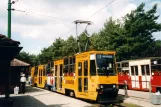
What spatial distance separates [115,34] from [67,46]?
1924cm

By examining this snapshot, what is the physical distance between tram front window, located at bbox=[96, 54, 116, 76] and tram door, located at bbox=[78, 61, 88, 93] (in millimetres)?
1135

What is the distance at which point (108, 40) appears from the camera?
44312mm

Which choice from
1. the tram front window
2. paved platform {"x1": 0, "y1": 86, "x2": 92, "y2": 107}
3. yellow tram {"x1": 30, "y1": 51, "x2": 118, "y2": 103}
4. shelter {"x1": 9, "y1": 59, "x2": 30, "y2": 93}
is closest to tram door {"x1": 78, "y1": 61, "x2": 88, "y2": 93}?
yellow tram {"x1": 30, "y1": 51, "x2": 118, "y2": 103}

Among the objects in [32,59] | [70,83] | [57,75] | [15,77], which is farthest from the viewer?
[32,59]

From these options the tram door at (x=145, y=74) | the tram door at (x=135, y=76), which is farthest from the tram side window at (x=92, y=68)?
the tram door at (x=135, y=76)

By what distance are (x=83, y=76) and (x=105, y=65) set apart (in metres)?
1.90

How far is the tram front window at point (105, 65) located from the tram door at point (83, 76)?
113 centimetres

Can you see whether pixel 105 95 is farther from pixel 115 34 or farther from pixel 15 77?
pixel 115 34

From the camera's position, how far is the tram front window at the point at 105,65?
17.0 metres

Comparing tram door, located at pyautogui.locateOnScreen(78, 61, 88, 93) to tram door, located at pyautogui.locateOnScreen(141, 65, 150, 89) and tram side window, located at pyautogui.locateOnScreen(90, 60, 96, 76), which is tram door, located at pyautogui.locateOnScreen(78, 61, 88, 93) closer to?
tram side window, located at pyautogui.locateOnScreen(90, 60, 96, 76)

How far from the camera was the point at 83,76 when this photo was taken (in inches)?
718

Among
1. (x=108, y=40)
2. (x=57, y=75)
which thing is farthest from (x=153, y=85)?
(x=108, y=40)

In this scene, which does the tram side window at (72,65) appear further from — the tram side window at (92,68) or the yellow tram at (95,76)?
the tram side window at (92,68)

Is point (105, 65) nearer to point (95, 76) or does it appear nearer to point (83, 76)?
point (95, 76)
